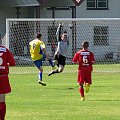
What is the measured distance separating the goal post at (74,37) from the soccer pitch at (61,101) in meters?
9.29

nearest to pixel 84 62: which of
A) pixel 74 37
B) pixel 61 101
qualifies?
pixel 61 101

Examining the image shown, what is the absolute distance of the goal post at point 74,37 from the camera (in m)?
32.9

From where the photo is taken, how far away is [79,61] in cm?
1705

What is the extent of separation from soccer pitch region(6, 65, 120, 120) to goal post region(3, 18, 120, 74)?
929cm

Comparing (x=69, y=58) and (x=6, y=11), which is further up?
(x=6, y=11)

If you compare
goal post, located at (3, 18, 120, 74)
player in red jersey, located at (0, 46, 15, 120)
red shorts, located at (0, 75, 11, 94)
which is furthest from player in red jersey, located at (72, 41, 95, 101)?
goal post, located at (3, 18, 120, 74)

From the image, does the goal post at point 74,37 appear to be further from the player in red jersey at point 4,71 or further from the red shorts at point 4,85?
Result: the red shorts at point 4,85

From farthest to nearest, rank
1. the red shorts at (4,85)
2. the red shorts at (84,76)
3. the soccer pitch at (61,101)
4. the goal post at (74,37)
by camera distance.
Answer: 1. the goal post at (74,37)
2. the red shorts at (84,76)
3. the soccer pitch at (61,101)
4. the red shorts at (4,85)

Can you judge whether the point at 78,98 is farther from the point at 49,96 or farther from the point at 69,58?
the point at 69,58

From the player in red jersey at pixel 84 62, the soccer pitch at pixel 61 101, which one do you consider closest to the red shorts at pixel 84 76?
the player in red jersey at pixel 84 62

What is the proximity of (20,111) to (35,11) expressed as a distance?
31933 millimetres

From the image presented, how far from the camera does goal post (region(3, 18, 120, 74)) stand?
3291 centimetres

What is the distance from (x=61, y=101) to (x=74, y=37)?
1826cm

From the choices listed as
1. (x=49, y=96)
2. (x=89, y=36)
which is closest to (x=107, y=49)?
(x=89, y=36)
